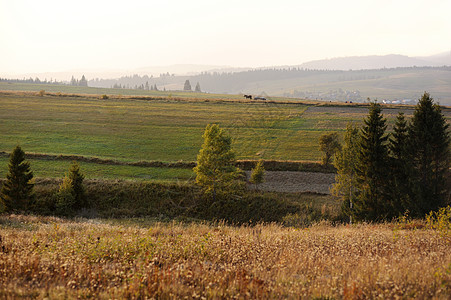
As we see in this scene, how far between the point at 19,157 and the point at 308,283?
1139 inches

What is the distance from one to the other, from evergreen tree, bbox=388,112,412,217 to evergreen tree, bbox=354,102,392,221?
1.96ft

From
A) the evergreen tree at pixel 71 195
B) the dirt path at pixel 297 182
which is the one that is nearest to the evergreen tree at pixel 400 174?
the dirt path at pixel 297 182

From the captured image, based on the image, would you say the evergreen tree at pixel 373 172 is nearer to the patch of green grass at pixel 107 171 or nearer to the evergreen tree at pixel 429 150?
the evergreen tree at pixel 429 150

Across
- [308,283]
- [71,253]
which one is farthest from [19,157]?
[308,283]

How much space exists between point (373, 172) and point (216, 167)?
14700 millimetres

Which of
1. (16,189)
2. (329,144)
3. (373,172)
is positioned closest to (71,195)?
(16,189)

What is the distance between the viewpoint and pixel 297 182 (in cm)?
3916

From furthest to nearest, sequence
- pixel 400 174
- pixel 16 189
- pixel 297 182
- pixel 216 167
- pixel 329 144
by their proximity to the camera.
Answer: pixel 329 144, pixel 297 182, pixel 216 167, pixel 400 174, pixel 16 189

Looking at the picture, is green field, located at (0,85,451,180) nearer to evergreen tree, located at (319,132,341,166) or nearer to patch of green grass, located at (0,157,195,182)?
patch of green grass, located at (0,157,195,182)

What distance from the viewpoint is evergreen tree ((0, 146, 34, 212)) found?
89.2ft

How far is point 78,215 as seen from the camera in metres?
29.0

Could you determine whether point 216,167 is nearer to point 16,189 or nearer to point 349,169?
point 349,169

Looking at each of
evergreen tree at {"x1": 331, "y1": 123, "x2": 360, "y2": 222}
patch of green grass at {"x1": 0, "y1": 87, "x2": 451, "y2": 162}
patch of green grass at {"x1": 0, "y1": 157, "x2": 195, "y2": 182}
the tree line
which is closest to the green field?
patch of green grass at {"x1": 0, "y1": 87, "x2": 451, "y2": 162}

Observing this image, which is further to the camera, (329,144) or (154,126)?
(154,126)
